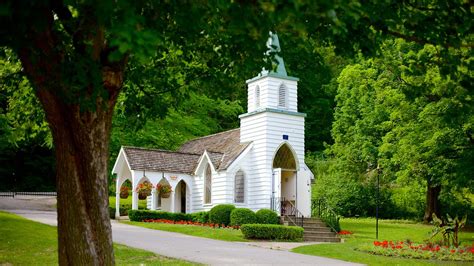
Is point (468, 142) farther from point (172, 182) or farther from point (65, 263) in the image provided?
point (65, 263)

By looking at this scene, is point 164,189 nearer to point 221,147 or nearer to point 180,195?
point 180,195

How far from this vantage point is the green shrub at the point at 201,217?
30.7 m

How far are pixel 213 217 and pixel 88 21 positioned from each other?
22.1 metres

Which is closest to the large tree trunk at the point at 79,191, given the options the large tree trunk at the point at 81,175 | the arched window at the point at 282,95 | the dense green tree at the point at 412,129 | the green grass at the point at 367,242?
the large tree trunk at the point at 81,175

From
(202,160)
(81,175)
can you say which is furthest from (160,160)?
(81,175)

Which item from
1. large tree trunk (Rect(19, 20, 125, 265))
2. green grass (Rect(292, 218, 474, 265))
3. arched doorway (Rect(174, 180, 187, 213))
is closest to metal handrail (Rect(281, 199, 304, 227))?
green grass (Rect(292, 218, 474, 265))

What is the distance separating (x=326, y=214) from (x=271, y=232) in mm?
6191

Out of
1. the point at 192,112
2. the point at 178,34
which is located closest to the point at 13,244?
the point at 178,34

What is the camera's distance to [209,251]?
18938 mm

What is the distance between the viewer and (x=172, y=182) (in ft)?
111

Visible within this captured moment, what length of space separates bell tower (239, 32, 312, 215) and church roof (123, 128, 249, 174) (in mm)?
1172

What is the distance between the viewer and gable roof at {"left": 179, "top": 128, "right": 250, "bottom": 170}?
32178 millimetres

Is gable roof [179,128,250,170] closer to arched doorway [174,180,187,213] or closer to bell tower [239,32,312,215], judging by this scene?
bell tower [239,32,312,215]

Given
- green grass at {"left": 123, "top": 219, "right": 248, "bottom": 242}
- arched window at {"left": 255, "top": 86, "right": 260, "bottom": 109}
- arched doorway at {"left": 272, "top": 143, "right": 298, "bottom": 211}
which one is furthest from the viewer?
arched window at {"left": 255, "top": 86, "right": 260, "bottom": 109}
